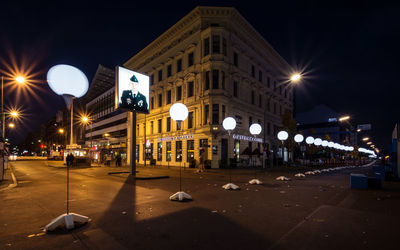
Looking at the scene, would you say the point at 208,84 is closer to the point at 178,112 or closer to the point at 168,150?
the point at 168,150

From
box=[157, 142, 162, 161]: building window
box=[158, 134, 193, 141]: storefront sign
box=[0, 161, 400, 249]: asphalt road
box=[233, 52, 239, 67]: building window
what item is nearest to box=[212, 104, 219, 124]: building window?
box=[158, 134, 193, 141]: storefront sign

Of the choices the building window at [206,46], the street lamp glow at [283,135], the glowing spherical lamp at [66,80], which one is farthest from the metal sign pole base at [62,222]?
the building window at [206,46]

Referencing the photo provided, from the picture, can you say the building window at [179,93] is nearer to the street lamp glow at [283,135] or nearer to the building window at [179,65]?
the building window at [179,65]

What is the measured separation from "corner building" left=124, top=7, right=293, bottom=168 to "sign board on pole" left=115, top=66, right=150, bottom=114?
7460 mm

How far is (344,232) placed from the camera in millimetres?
4754

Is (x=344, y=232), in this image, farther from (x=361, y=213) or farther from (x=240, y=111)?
(x=240, y=111)

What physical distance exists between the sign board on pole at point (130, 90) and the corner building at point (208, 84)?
24.5 ft

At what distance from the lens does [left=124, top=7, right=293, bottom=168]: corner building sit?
27125 mm

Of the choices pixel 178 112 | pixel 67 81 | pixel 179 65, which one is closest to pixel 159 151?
pixel 179 65

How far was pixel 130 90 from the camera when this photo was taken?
17.0 m

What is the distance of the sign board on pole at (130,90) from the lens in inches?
635

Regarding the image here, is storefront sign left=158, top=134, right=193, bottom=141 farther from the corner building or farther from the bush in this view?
the bush

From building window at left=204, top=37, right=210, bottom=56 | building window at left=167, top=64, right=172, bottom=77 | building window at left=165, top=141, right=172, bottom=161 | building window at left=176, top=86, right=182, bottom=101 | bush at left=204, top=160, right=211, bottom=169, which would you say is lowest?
bush at left=204, top=160, right=211, bottom=169

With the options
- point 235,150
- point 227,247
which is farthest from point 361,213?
point 235,150
